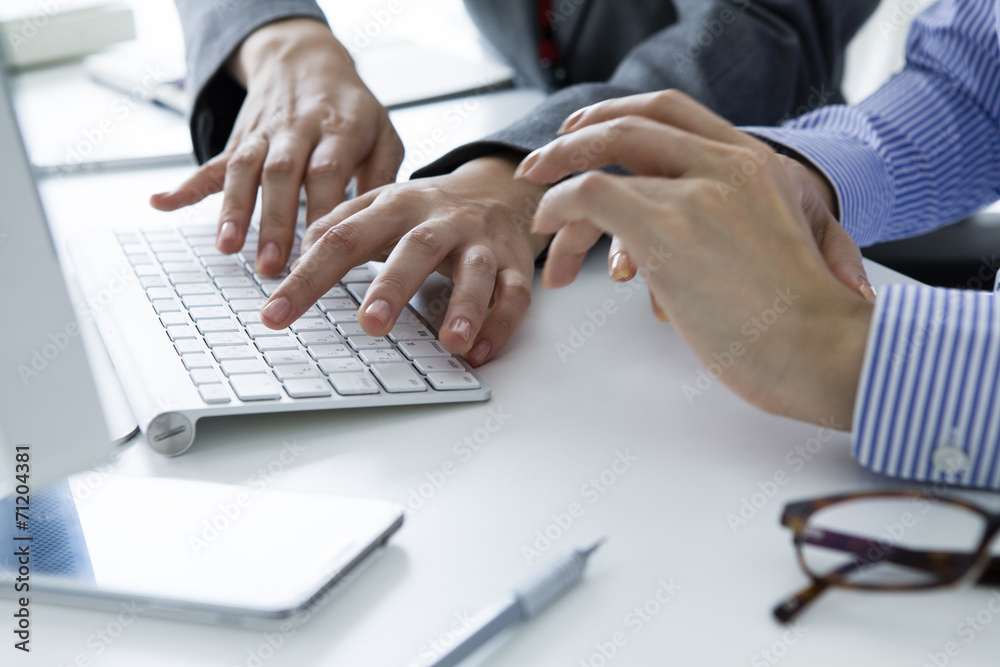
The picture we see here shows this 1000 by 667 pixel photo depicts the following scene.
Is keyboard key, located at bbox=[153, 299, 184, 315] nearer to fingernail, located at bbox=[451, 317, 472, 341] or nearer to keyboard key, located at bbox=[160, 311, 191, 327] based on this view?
keyboard key, located at bbox=[160, 311, 191, 327]

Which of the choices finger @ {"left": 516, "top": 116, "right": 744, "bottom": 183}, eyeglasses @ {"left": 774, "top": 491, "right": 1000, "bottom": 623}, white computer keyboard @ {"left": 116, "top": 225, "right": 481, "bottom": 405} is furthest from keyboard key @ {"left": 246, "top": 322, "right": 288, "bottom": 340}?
eyeglasses @ {"left": 774, "top": 491, "right": 1000, "bottom": 623}

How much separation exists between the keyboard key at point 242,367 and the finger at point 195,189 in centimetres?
30

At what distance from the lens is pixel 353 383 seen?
517mm

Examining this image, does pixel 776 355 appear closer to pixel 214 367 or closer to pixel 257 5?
pixel 214 367

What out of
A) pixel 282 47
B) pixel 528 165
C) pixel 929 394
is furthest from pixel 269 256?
pixel 929 394

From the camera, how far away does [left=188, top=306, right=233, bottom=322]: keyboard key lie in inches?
23.2

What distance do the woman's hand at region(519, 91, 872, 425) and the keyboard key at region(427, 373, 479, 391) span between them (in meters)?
0.09

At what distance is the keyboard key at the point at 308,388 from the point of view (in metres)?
0.50

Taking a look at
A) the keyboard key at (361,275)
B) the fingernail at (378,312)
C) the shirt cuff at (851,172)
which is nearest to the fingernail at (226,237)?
the keyboard key at (361,275)

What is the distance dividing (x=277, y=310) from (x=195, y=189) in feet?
0.93

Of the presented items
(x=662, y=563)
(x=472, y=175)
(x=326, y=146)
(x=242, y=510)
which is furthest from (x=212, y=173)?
(x=662, y=563)

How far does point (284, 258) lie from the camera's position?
2.26ft

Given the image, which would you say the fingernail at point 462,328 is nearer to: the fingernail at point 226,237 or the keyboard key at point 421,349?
the keyboard key at point 421,349

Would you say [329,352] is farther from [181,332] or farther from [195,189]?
[195,189]
